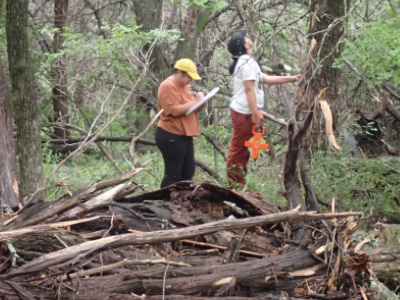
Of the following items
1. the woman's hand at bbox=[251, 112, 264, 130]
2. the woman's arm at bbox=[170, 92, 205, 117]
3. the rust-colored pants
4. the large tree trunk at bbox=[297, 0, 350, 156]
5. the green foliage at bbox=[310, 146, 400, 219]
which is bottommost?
the green foliage at bbox=[310, 146, 400, 219]

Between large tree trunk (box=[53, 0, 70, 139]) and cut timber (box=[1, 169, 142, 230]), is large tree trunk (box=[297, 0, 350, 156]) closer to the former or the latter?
cut timber (box=[1, 169, 142, 230])

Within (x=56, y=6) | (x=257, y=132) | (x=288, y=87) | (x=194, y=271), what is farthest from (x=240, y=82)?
(x=56, y=6)

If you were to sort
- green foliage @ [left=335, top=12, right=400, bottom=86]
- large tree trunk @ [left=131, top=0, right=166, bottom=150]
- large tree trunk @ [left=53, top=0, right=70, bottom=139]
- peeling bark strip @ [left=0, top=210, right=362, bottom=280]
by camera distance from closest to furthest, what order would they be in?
peeling bark strip @ [left=0, top=210, right=362, bottom=280]
green foliage @ [left=335, top=12, right=400, bottom=86]
large tree trunk @ [left=53, top=0, right=70, bottom=139]
large tree trunk @ [left=131, top=0, right=166, bottom=150]

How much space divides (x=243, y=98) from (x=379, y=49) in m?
1.60

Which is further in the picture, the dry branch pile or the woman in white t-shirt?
the woman in white t-shirt

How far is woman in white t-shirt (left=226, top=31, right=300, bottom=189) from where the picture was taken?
6.69 metres

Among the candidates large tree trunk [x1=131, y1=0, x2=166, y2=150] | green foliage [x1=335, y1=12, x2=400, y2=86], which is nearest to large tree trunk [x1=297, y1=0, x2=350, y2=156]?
green foliage [x1=335, y1=12, x2=400, y2=86]

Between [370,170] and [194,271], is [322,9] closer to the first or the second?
[370,170]

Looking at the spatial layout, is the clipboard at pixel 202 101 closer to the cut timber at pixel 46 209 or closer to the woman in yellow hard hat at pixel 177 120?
the woman in yellow hard hat at pixel 177 120

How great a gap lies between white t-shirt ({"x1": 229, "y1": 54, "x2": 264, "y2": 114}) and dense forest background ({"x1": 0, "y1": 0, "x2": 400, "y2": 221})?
472 mm

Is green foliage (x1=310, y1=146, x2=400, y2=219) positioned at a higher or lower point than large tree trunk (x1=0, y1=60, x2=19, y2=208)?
lower

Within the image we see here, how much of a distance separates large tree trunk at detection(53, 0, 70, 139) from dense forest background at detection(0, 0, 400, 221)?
34 millimetres

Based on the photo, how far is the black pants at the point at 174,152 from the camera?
6.71 meters

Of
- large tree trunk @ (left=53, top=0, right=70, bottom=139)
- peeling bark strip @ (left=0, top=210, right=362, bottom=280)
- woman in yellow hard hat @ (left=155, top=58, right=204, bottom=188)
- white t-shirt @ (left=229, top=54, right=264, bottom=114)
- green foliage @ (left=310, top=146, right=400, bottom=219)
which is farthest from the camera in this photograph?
large tree trunk @ (left=53, top=0, right=70, bottom=139)
